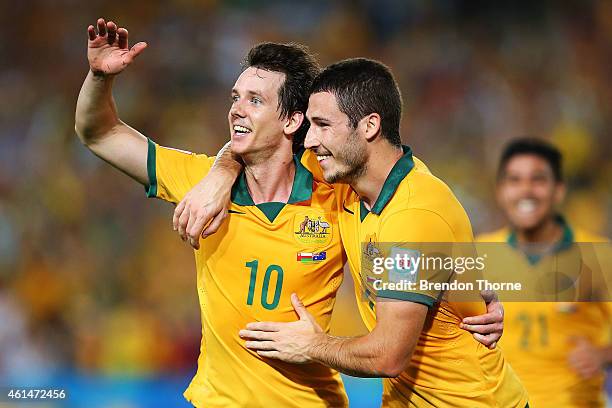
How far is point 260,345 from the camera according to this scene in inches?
123

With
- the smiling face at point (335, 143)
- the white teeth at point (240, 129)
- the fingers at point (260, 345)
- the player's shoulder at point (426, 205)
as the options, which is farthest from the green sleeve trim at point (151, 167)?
the player's shoulder at point (426, 205)

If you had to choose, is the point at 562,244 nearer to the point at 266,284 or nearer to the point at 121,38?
the point at 266,284

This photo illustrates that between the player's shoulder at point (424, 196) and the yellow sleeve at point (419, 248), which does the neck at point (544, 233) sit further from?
the yellow sleeve at point (419, 248)

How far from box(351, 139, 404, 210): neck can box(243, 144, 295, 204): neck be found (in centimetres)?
38

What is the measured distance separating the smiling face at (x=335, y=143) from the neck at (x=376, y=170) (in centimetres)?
2

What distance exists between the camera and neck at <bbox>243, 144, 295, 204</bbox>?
11.2 ft

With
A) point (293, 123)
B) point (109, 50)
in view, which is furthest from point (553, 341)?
point (109, 50)

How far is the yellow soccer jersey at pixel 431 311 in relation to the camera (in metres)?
2.95

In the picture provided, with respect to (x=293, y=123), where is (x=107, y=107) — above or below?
below

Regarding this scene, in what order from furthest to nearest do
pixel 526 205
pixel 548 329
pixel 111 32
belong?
pixel 526 205, pixel 548 329, pixel 111 32

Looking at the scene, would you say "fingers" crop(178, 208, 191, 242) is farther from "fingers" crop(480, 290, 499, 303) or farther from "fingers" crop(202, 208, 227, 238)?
"fingers" crop(480, 290, 499, 303)

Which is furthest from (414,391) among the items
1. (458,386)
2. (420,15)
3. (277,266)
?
(420,15)

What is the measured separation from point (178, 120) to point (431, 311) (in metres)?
5.80

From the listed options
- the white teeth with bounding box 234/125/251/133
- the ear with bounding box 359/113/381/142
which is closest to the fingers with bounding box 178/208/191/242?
the white teeth with bounding box 234/125/251/133
